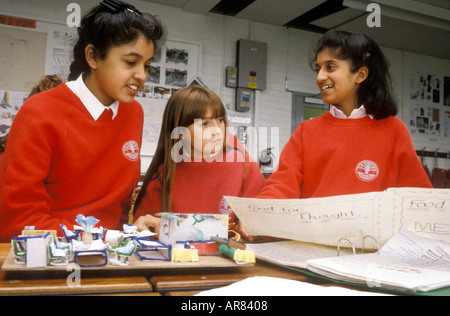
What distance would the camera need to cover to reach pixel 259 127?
3986 mm

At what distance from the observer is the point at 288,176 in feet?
3.89

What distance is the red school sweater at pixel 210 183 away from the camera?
130cm

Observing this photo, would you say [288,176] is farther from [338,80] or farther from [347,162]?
[338,80]

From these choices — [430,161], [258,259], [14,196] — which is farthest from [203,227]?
[430,161]

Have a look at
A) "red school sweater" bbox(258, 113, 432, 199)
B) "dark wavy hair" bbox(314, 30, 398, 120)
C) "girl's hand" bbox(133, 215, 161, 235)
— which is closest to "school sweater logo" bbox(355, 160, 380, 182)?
"red school sweater" bbox(258, 113, 432, 199)

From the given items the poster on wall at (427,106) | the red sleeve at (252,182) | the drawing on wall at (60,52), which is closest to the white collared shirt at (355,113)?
the red sleeve at (252,182)

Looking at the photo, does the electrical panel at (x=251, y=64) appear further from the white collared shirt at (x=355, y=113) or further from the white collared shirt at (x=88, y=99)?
the white collared shirt at (x=88, y=99)

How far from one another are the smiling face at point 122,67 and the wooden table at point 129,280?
71cm

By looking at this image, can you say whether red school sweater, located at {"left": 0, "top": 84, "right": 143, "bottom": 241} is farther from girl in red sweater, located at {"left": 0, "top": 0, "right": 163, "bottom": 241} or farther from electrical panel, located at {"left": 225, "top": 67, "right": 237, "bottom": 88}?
electrical panel, located at {"left": 225, "top": 67, "right": 237, "bottom": 88}

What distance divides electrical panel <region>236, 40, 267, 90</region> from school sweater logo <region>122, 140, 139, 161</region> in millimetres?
2740

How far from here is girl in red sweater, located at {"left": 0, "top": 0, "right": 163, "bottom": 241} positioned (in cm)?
97
